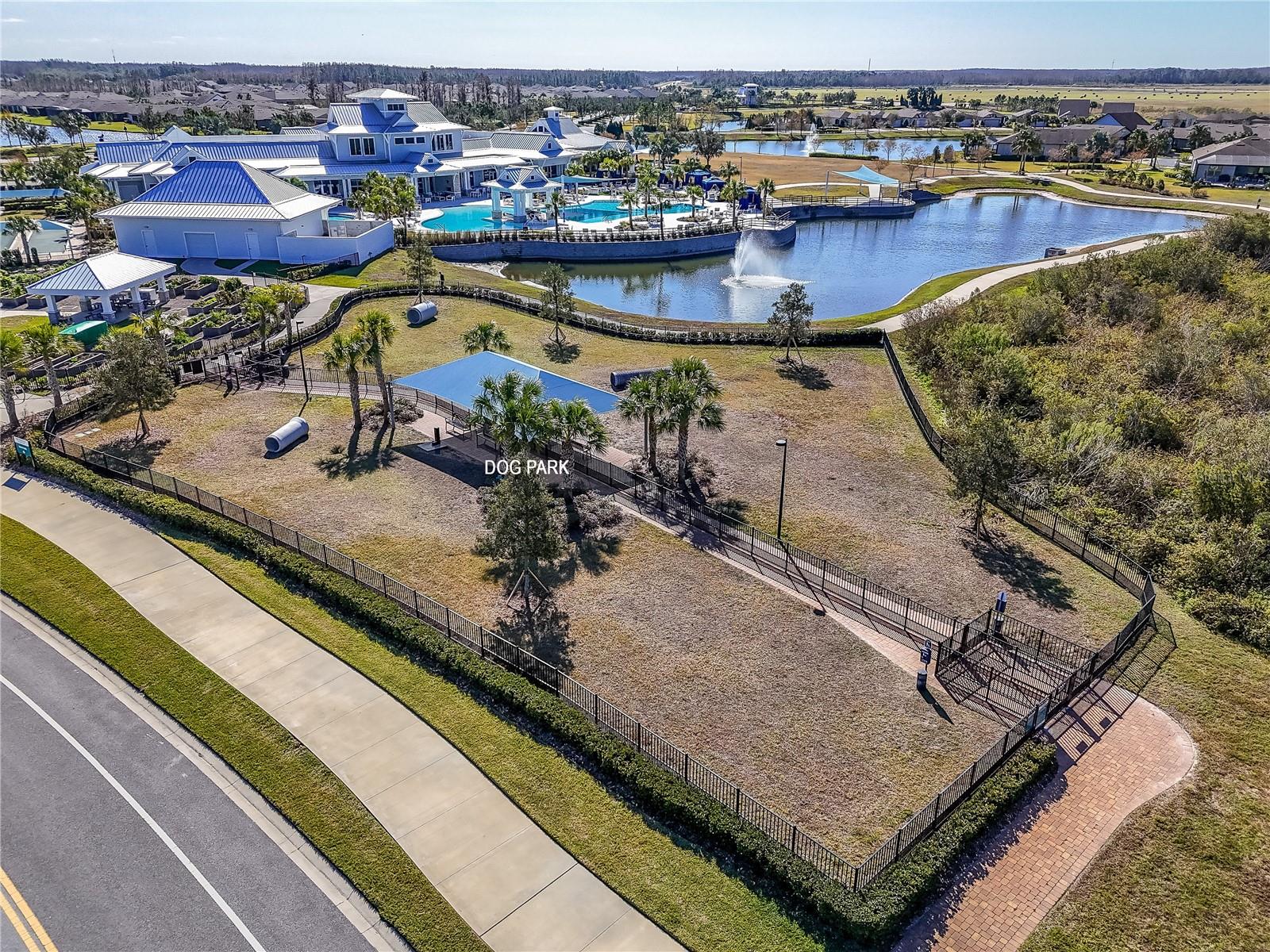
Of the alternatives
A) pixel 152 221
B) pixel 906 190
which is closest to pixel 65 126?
pixel 152 221

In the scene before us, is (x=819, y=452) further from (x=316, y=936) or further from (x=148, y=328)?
(x=148, y=328)

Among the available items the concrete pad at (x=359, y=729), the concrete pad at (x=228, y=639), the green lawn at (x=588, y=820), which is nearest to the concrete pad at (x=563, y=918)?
the green lawn at (x=588, y=820)

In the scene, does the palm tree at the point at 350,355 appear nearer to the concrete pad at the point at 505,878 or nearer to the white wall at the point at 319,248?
the concrete pad at the point at 505,878

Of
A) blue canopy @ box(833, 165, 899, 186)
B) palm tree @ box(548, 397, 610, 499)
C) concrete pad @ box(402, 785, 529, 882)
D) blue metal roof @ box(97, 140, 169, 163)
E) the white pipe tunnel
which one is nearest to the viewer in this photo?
concrete pad @ box(402, 785, 529, 882)

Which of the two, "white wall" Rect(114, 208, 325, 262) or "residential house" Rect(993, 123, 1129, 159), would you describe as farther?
"residential house" Rect(993, 123, 1129, 159)

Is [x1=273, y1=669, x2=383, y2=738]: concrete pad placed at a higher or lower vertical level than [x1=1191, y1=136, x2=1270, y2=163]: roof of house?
lower

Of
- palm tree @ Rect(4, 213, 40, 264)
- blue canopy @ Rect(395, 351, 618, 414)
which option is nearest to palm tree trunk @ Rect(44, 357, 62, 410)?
blue canopy @ Rect(395, 351, 618, 414)

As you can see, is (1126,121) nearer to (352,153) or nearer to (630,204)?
(630,204)

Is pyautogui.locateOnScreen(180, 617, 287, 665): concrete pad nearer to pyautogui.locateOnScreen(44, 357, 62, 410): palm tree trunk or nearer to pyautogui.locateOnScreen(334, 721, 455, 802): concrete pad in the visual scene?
pyautogui.locateOnScreen(334, 721, 455, 802): concrete pad
